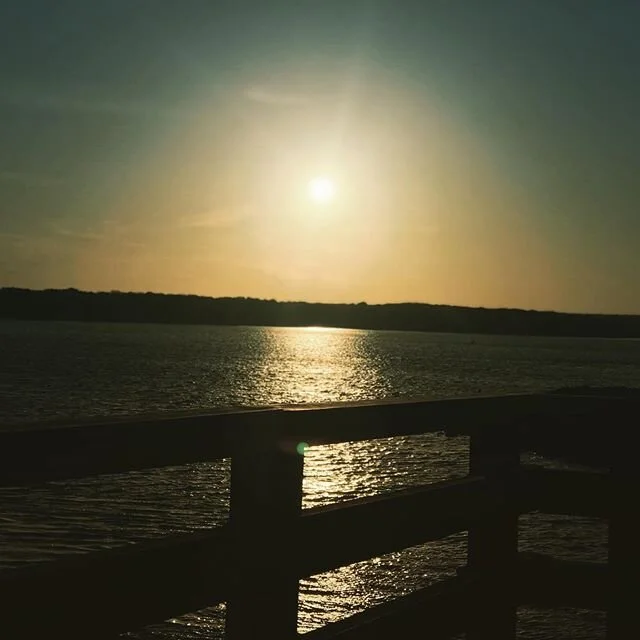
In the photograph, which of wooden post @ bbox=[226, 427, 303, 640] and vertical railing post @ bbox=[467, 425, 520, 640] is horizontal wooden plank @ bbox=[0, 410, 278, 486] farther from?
vertical railing post @ bbox=[467, 425, 520, 640]

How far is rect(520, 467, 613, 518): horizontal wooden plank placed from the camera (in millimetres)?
4656

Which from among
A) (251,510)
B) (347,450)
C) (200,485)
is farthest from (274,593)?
(347,450)

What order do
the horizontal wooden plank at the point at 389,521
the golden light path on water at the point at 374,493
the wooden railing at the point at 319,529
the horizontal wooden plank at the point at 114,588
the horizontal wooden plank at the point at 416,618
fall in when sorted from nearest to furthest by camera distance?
the horizontal wooden plank at the point at 114,588, the wooden railing at the point at 319,529, the horizontal wooden plank at the point at 389,521, the horizontal wooden plank at the point at 416,618, the golden light path on water at the point at 374,493

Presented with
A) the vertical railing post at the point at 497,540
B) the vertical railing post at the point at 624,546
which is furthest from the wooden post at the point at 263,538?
the vertical railing post at the point at 624,546

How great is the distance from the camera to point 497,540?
4461 millimetres

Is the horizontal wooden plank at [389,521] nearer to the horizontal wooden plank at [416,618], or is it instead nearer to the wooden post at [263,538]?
the wooden post at [263,538]

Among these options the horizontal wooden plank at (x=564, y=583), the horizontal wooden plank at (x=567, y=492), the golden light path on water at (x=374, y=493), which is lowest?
the golden light path on water at (x=374, y=493)

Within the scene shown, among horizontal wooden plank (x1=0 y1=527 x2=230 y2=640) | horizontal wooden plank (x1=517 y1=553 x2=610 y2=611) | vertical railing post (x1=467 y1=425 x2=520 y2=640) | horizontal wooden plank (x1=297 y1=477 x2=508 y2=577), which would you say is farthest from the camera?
horizontal wooden plank (x1=517 y1=553 x2=610 y2=611)

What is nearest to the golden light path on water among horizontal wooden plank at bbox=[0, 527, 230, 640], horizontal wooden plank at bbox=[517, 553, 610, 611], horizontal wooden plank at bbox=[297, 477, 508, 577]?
horizontal wooden plank at bbox=[297, 477, 508, 577]

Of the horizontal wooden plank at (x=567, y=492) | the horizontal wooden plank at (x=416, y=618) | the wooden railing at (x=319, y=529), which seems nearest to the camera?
the wooden railing at (x=319, y=529)

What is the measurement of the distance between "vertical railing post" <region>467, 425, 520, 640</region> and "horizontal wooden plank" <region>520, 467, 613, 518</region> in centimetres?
15

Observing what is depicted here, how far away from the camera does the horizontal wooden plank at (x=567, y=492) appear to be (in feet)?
15.3

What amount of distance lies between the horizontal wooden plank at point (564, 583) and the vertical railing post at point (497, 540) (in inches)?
4.7

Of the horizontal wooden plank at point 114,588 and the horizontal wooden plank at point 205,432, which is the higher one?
the horizontal wooden plank at point 205,432
